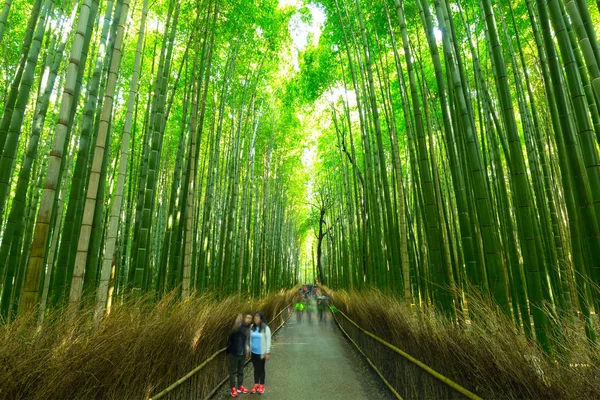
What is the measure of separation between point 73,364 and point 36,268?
1.98ft

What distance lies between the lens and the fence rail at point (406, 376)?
192 centimetres

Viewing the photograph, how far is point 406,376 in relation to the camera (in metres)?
2.70

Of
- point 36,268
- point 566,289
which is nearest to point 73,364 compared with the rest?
point 36,268

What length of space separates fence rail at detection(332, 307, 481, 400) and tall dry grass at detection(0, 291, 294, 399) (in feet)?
5.76

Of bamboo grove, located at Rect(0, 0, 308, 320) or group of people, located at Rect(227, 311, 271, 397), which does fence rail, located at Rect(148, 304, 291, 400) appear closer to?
→ group of people, located at Rect(227, 311, 271, 397)

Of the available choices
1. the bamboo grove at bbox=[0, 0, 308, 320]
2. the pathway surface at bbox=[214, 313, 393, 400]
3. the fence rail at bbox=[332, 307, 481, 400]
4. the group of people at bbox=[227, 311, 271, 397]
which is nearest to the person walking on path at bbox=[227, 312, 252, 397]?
the group of people at bbox=[227, 311, 271, 397]

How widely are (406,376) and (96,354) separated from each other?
2.26 meters

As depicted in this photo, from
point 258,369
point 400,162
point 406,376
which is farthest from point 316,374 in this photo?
point 400,162

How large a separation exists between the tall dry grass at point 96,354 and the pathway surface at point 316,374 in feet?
4.52

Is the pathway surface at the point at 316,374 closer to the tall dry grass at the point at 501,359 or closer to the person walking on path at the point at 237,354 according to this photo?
the person walking on path at the point at 237,354

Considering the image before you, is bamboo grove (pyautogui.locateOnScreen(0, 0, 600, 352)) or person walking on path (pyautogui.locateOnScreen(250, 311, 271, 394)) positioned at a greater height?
bamboo grove (pyautogui.locateOnScreen(0, 0, 600, 352))

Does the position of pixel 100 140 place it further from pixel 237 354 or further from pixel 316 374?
pixel 316 374

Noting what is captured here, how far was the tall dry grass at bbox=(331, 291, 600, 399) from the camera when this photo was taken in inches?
46.3

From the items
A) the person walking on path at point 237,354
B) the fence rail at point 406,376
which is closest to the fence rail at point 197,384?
the person walking on path at point 237,354
